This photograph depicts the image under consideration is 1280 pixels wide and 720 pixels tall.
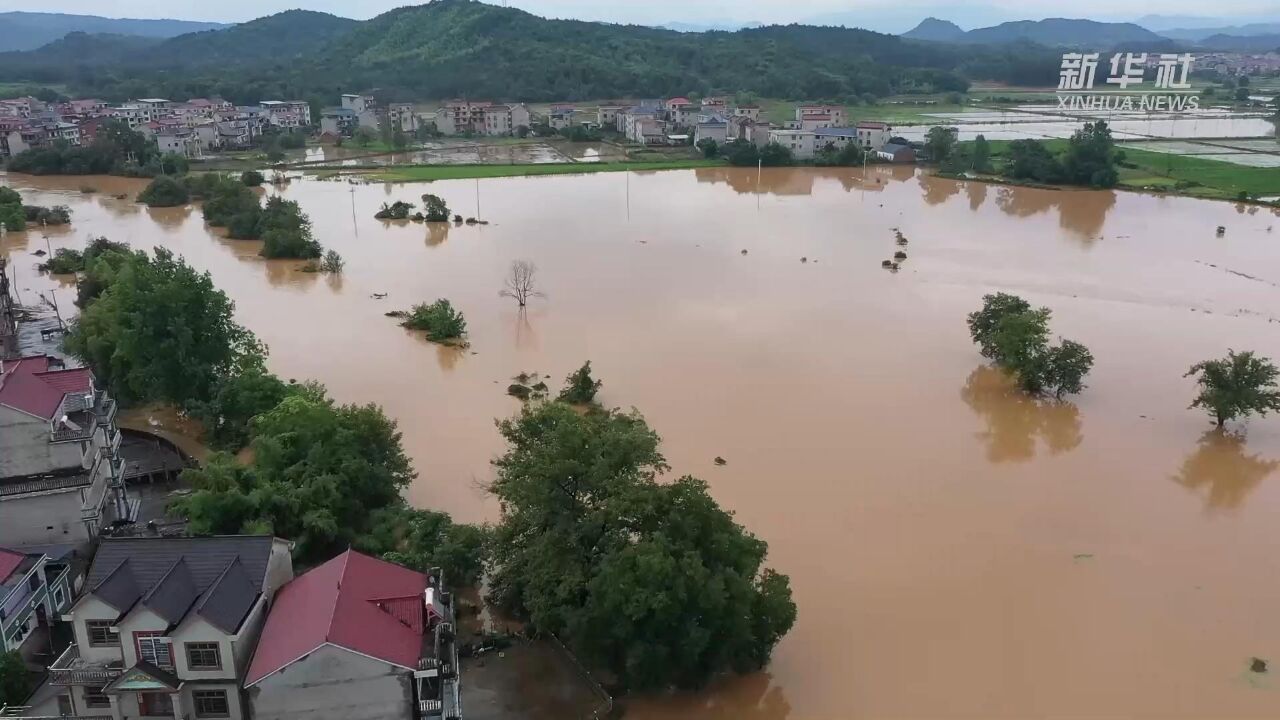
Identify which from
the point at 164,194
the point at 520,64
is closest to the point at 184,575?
the point at 164,194

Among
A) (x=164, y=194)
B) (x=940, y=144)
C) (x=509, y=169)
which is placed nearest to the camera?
(x=164, y=194)

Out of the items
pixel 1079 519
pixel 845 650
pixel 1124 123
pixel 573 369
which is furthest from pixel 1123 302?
pixel 1124 123

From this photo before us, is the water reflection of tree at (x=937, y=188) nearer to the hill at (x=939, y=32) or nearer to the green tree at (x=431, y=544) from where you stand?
the green tree at (x=431, y=544)

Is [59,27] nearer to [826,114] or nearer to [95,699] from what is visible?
[826,114]

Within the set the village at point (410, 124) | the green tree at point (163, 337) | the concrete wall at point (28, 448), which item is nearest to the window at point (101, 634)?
the concrete wall at point (28, 448)

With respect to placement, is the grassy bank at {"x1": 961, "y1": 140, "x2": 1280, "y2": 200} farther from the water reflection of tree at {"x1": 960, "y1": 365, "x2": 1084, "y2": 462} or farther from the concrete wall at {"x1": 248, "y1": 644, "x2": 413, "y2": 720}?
the concrete wall at {"x1": 248, "y1": 644, "x2": 413, "y2": 720}

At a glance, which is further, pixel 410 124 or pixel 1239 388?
pixel 410 124
